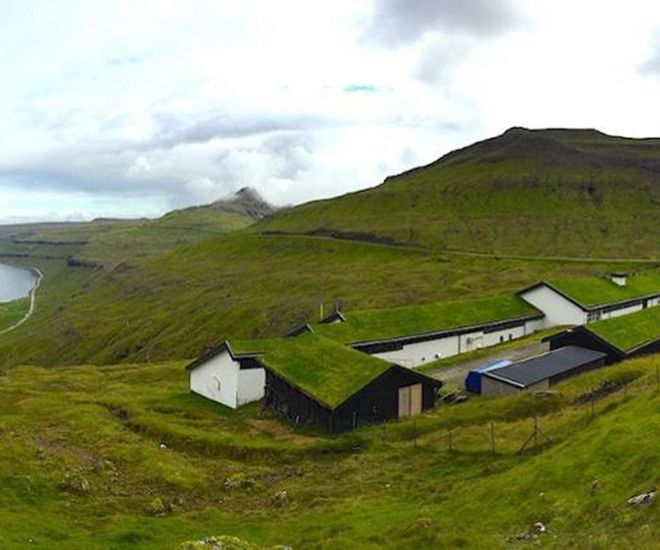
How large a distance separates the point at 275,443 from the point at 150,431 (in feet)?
34.1

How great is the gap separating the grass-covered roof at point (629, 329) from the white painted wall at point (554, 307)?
11.3 meters

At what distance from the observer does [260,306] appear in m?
164

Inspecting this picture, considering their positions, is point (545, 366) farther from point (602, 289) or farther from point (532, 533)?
point (602, 289)

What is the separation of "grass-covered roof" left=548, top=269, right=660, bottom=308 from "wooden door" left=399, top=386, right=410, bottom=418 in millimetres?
42366

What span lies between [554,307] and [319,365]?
45.1 m

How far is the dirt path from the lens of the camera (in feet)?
215

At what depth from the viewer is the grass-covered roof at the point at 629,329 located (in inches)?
2584

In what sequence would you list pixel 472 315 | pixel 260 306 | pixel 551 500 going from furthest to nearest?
→ pixel 260 306 → pixel 472 315 → pixel 551 500

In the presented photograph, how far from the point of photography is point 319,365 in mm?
55750

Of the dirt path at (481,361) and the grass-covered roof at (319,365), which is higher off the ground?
the grass-covered roof at (319,365)

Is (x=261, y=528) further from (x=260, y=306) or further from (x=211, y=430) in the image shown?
(x=260, y=306)

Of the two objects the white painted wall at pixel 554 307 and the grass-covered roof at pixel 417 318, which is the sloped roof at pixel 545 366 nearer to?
the grass-covered roof at pixel 417 318

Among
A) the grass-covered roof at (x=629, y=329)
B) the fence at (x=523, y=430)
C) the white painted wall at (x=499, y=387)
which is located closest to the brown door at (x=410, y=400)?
the fence at (x=523, y=430)

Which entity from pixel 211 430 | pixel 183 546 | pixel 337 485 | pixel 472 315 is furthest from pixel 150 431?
pixel 472 315
